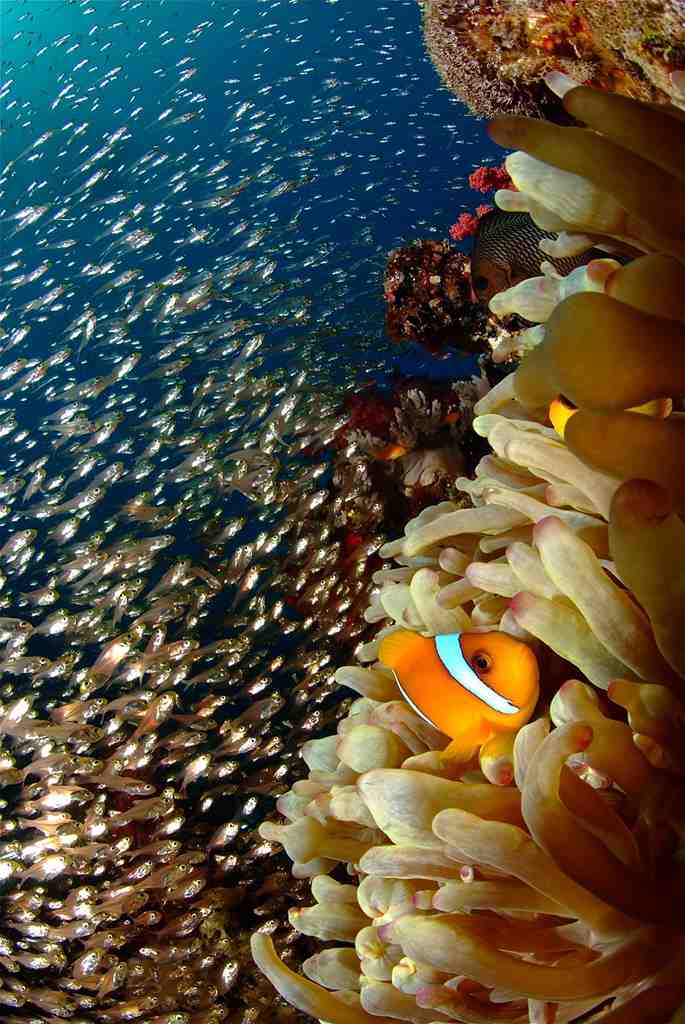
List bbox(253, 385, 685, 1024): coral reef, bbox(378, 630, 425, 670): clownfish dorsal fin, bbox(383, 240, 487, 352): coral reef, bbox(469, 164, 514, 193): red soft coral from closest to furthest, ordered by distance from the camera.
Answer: bbox(253, 385, 685, 1024): coral reef, bbox(378, 630, 425, 670): clownfish dorsal fin, bbox(383, 240, 487, 352): coral reef, bbox(469, 164, 514, 193): red soft coral

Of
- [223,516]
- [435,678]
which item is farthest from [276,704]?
[435,678]

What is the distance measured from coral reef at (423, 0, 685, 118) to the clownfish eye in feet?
6.37

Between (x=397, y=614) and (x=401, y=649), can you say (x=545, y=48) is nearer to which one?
(x=397, y=614)

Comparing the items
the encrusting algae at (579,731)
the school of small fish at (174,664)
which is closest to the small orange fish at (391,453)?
the school of small fish at (174,664)

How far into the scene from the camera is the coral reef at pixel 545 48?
2.96 m

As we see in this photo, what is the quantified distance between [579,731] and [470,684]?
0.33 m

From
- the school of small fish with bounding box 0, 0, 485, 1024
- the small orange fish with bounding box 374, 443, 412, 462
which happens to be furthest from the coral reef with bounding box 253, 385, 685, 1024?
the small orange fish with bounding box 374, 443, 412, 462

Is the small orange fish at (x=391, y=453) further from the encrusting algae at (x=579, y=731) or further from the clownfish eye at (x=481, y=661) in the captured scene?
the clownfish eye at (x=481, y=661)

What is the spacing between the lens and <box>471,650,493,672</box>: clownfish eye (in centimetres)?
135

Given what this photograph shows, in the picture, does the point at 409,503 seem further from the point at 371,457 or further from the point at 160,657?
the point at 160,657

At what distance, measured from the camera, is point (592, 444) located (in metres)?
0.94

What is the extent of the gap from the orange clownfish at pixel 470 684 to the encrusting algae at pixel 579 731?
0.05 metres

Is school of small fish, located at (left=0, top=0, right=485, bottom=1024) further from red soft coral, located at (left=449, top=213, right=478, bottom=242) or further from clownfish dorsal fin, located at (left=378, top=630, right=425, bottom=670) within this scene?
clownfish dorsal fin, located at (left=378, top=630, right=425, bottom=670)

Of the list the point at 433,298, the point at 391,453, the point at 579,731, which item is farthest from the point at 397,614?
the point at 433,298
